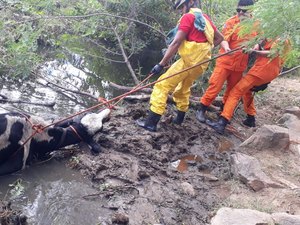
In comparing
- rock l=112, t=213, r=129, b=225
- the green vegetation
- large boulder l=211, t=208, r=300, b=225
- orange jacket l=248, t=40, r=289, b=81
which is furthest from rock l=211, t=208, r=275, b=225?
orange jacket l=248, t=40, r=289, b=81

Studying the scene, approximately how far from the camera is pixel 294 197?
14.7ft

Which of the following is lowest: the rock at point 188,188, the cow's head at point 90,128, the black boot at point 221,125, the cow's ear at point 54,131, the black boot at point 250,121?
the black boot at point 250,121

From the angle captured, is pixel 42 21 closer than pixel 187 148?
No

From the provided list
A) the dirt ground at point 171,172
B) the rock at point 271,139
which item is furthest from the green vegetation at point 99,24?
the rock at point 271,139

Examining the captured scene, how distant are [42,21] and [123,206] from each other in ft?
14.7

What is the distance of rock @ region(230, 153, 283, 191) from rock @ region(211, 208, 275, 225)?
0.84 m

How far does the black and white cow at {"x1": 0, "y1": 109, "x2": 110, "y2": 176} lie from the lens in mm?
4418

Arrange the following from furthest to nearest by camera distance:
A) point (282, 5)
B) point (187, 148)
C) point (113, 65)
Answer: point (113, 65)
point (187, 148)
point (282, 5)

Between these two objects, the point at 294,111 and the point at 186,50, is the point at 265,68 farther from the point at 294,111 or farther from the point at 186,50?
the point at 294,111

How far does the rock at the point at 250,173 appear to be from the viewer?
4.66m

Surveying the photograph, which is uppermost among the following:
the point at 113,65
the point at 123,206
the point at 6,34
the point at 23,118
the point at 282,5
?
the point at 282,5

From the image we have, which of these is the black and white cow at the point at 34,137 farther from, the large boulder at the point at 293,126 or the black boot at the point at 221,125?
the large boulder at the point at 293,126

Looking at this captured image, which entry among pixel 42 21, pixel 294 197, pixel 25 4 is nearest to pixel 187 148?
pixel 294 197

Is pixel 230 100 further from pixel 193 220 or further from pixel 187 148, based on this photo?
pixel 193 220
